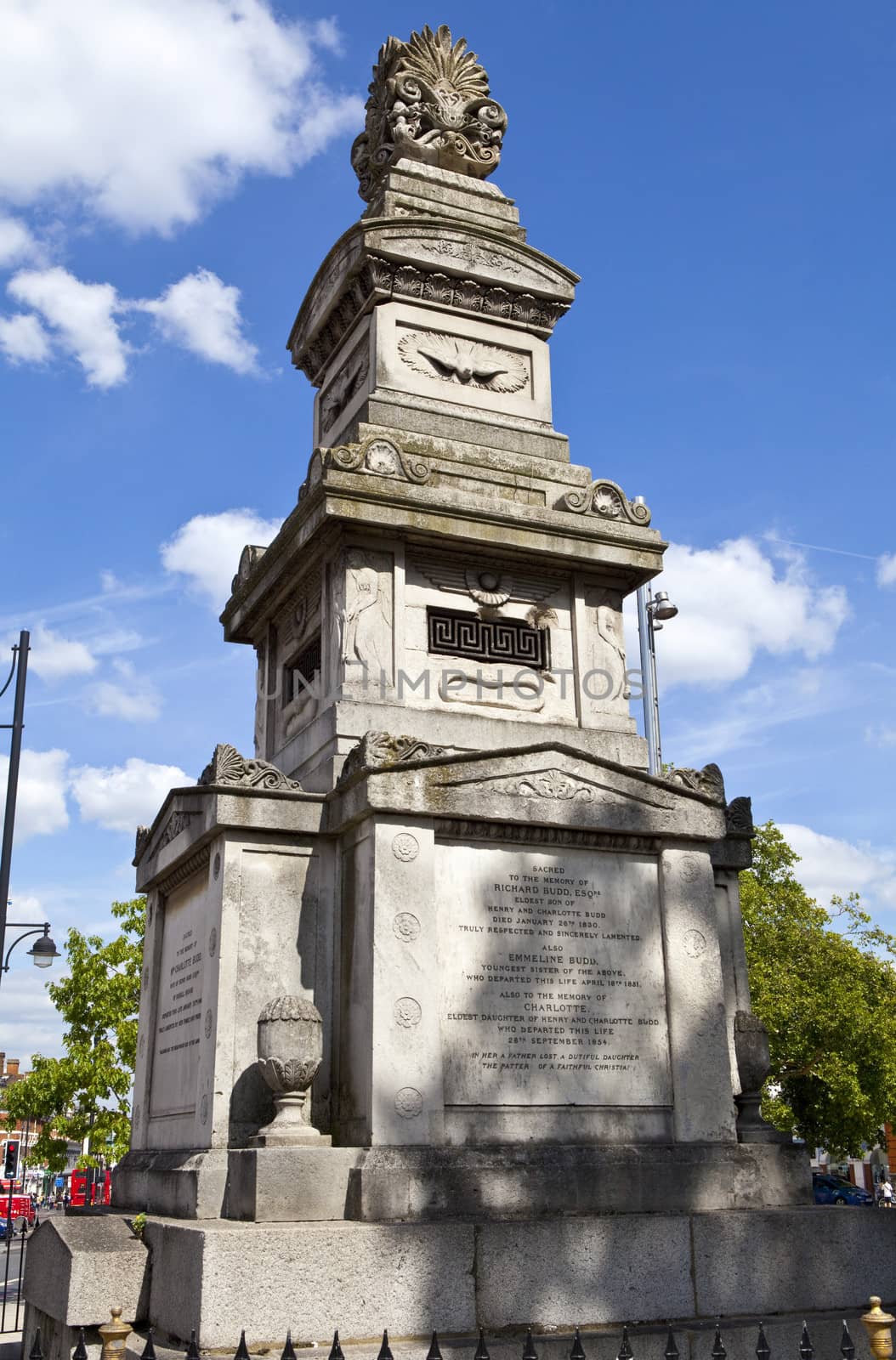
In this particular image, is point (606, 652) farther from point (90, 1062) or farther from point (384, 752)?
point (90, 1062)

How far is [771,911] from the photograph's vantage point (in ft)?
131

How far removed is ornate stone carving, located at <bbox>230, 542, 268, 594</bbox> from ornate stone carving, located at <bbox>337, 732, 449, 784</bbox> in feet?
15.6

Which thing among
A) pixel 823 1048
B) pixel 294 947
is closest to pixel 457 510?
pixel 294 947

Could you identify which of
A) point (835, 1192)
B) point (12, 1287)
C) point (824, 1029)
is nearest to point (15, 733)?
point (12, 1287)

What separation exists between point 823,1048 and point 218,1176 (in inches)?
1196

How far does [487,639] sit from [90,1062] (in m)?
20.7

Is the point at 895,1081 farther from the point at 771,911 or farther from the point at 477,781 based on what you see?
the point at 477,781

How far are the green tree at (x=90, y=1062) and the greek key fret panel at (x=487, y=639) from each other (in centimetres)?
1898

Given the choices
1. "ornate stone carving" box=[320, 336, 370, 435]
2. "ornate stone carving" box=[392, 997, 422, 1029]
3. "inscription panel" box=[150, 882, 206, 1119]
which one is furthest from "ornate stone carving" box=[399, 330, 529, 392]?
"ornate stone carving" box=[392, 997, 422, 1029]

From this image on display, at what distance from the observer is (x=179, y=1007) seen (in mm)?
11641

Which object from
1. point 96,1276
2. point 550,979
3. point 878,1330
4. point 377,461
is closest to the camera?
point 878,1330

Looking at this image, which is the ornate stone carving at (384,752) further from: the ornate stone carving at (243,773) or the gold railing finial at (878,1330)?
the gold railing finial at (878,1330)

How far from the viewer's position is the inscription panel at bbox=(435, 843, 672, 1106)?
32.7ft

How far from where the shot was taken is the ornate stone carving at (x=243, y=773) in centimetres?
1049
